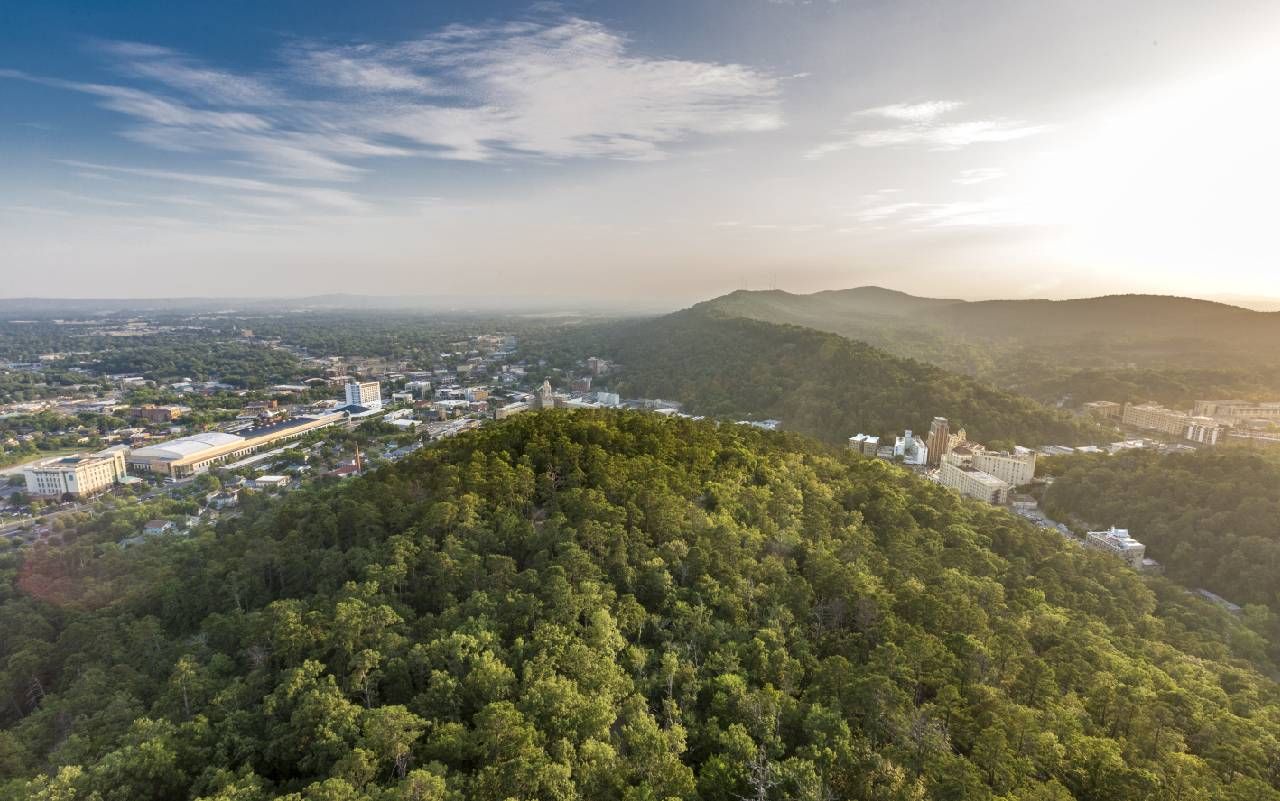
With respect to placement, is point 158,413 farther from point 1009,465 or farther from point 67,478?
point 1009,465

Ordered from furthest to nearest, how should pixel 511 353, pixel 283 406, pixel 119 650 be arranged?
1. pixel 511 353
2. pixel 283 406
3. pixel 119 650

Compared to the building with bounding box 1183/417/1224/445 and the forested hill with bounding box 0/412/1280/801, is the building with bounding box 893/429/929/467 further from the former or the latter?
the building with bounding box 1183/417/1224/445

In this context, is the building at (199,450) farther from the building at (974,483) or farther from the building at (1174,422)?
the building at (1174,422)

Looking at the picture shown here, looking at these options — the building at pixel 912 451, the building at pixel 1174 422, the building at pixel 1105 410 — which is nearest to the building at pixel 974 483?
the building at pixel 912 451

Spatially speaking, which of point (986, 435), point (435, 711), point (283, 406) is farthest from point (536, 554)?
point (283, 406)

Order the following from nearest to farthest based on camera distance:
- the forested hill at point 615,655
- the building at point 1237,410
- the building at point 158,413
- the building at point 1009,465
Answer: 1. the forested hill at point 615,655
2. the building at point 1009,465
3. the building at point 1237,410
4. the building at point 158,413

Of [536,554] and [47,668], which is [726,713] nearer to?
[536,554]
